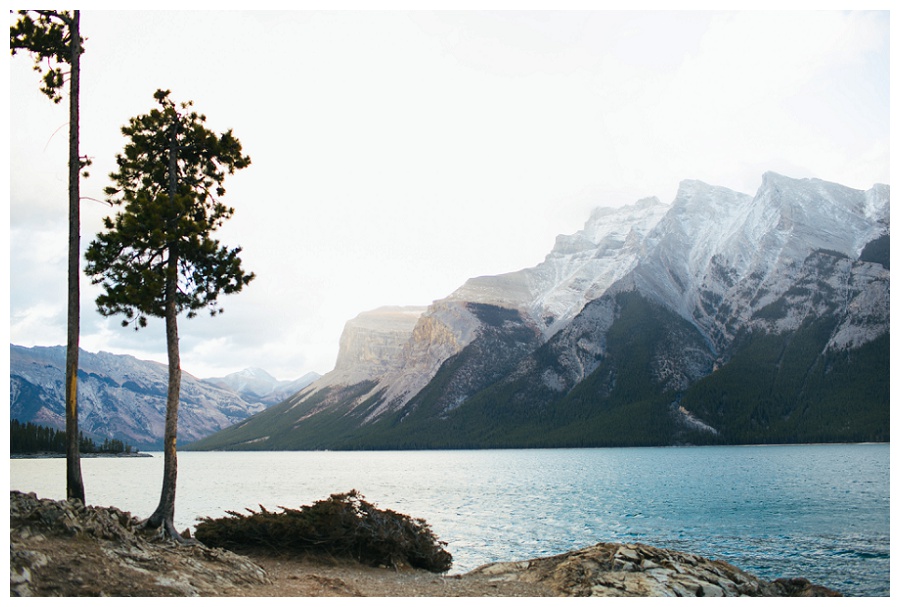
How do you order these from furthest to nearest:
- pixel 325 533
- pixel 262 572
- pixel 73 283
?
pixel 325 533, pixel 73 283, pixel 262 572

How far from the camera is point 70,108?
23109 millimetres

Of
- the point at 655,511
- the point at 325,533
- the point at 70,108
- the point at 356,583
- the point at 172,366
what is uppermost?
the point at 70,108

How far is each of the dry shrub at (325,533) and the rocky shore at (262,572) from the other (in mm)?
751

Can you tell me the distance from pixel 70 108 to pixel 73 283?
610 centimetres

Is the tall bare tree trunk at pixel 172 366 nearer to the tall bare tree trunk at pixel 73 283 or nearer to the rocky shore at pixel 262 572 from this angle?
the rocky shore at pixel 262 572

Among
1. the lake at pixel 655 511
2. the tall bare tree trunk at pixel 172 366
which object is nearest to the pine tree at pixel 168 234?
the tall bare tree trunk at pixel 172 366

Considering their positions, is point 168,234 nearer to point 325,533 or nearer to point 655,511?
point 325,533

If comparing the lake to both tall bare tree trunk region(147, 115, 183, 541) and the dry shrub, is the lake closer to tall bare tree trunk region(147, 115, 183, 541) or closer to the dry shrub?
the dry shrub

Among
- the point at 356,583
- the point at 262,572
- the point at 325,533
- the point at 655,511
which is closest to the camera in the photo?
the point at 262,572

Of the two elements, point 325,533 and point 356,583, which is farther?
point 325,533

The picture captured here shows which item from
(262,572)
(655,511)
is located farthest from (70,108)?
(655,511)
